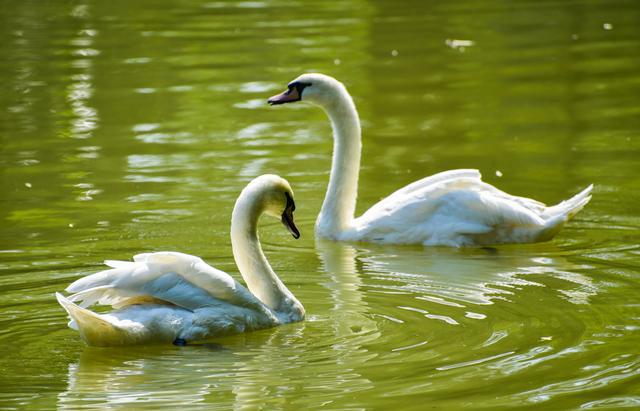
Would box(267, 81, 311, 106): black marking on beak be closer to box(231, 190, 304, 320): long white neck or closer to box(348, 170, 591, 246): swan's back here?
box(348, 170, 591, 246): swan's back

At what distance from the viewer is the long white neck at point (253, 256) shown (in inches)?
319

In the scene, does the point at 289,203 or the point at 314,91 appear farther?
the point at 314,91

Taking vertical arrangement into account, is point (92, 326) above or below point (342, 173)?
below

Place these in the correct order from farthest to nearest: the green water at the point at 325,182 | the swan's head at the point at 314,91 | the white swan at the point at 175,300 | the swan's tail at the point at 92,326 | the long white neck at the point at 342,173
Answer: the swan's head at the point at 314,91, the long white neck at the point at 342,173, the white swan at the point at 175,300, the swan's tail at the point at 92,326, the green water at the point at 325,182

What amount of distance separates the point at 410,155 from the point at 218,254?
3.92 m

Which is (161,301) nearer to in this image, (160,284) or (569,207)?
(160,284)

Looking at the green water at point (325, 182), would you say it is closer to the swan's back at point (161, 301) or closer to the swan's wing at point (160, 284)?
the swan's back at point (161, 301)

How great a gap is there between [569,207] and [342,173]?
182cm

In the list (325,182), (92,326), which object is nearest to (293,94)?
(325,182)

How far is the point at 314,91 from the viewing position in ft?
36.1

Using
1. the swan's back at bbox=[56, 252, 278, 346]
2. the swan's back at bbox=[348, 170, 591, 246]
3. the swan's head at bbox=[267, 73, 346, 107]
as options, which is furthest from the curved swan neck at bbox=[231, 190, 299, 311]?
the swan's head at bbox=[267, 73, 346, 107]

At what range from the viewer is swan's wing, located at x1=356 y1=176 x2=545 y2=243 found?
1009 cm

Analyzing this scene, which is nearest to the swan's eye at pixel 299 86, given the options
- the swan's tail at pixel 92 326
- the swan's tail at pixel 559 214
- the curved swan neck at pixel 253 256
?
the swan's tail at pixel 559 214

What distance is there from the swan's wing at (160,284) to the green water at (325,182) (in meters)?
0.26
